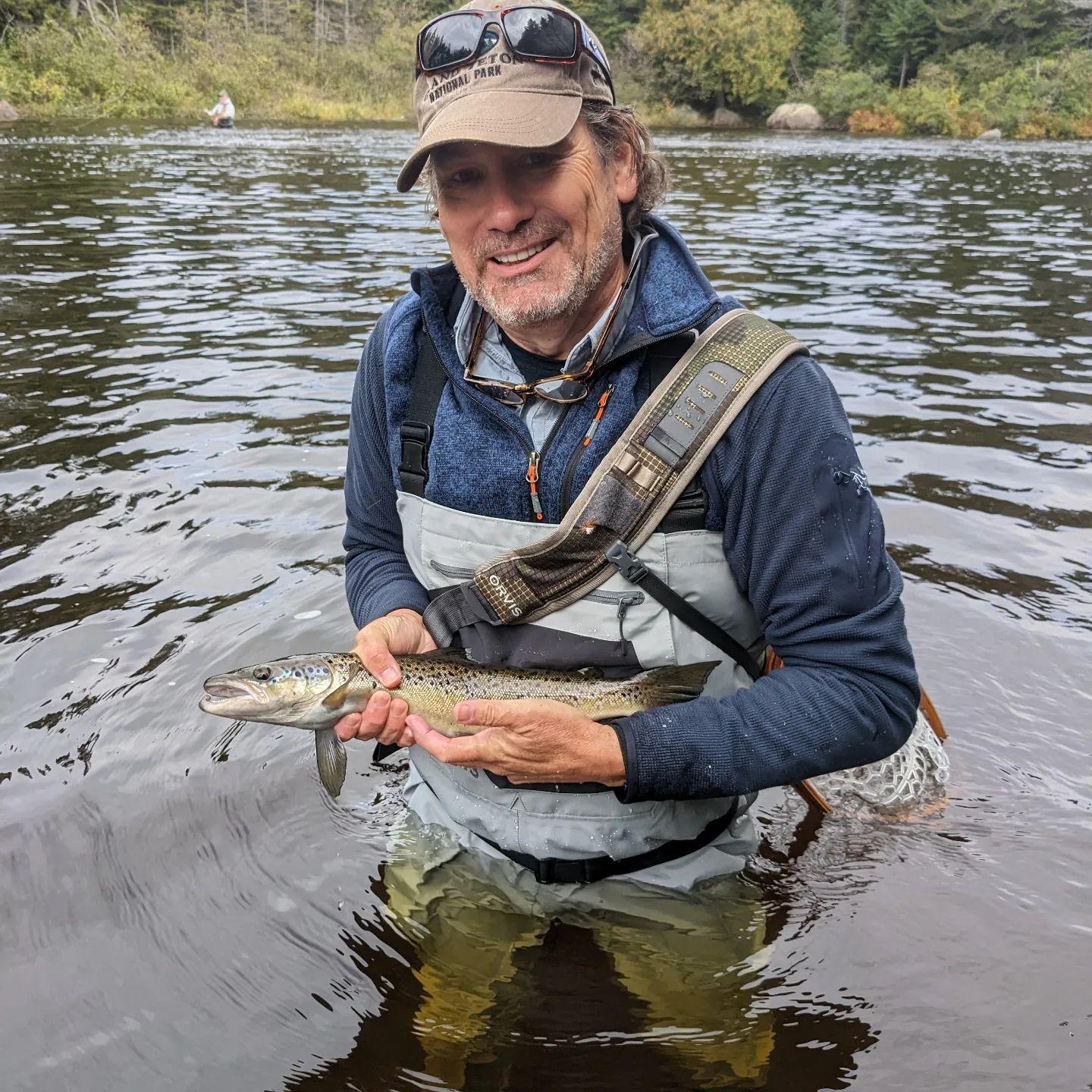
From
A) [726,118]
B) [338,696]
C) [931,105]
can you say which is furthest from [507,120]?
[726,118]

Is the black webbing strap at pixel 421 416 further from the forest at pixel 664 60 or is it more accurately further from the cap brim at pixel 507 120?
the forest at pixel 664 60

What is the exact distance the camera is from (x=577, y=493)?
3.03 m

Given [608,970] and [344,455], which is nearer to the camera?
[608,970]

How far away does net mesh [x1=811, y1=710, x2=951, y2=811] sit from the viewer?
448cm

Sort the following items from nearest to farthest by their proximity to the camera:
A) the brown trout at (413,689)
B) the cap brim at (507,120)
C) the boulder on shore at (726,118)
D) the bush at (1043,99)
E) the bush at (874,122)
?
the cap brim at (507,120)
the brown trout at (413,689)
the bush at (1043,99)
the bush at (874,122)
the boulder on shore at (726,118)

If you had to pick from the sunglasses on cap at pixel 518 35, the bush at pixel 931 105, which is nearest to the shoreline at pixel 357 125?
the bush at pixel 931 105

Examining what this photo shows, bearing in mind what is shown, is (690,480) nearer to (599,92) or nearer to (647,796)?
(647,796)

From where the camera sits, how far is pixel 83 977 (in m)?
3.47

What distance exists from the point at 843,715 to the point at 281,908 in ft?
7.44

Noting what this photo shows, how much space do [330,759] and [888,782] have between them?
2.49 m

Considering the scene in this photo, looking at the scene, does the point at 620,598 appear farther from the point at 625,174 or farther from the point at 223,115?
the point at 223,115

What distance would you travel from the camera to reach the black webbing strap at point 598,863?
3.20m

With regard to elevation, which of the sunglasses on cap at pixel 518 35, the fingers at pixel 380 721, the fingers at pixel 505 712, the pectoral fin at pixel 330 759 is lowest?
the pectoral fin at pixel 330 759

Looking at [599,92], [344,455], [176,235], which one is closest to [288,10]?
[176,235]
